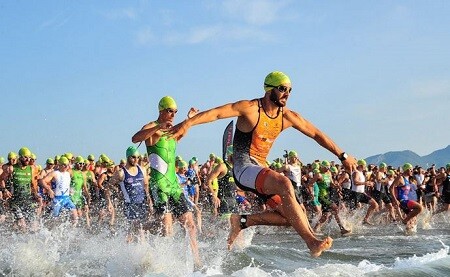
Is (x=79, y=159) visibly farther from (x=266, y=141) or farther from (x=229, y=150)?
(x=266, y=141)

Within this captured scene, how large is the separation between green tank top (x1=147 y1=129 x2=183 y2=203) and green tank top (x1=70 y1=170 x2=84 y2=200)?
742 centimetres

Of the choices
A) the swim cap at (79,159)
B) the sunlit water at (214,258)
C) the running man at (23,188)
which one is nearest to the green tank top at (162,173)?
the sunlit water at (214,258)

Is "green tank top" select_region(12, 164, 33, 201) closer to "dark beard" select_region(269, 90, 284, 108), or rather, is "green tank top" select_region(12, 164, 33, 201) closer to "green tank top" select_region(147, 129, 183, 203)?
"green tank top" select_region(147, 129, 183, 203)

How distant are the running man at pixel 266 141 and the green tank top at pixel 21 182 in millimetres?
7507

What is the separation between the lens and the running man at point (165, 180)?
7.66m

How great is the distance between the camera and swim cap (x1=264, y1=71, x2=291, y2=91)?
6.18m

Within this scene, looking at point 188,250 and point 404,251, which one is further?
point 404,251

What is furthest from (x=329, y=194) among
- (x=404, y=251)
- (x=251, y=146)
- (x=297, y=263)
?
(x=251, y=146)

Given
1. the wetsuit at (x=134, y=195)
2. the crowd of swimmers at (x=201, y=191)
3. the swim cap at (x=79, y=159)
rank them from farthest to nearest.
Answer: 1. the swim cap at (x=79, y=159)
2. the crowd of swimmers at (x=201, y=191)
3. the wetsuit at (x=134, y=195)

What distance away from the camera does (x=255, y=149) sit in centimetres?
637

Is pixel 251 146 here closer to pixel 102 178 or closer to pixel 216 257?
pixel 216 257

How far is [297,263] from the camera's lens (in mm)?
8922

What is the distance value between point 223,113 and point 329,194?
9.94m

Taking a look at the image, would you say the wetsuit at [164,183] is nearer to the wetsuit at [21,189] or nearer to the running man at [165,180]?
the running man at [165,180]
